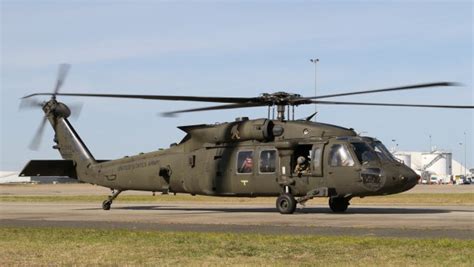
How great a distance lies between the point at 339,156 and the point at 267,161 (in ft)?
10.2

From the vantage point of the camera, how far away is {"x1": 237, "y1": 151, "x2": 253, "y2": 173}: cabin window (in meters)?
29.0

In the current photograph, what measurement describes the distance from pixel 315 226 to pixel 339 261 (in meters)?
8.14

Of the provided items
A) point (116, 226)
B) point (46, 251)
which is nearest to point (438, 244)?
point (46, 251)

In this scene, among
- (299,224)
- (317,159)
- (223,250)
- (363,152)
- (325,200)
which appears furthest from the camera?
(325,200)

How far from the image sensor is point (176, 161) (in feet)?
103

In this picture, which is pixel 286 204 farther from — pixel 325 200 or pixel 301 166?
pixel 325 200

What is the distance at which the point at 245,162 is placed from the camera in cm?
2911

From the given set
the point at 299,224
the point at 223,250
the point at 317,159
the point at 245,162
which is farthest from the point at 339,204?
the point at 223,250

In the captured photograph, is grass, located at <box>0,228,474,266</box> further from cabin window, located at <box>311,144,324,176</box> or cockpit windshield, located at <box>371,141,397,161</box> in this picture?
cockpit windshield, located at <box>371,141,397,161</box>

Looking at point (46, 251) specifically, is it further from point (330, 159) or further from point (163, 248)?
point (330, 159)

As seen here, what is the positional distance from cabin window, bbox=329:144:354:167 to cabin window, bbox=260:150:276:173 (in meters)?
2.48

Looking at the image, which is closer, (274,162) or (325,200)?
(274,162)

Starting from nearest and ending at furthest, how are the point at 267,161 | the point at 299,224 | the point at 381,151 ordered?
1. the point at 299,224
2. the point at 381,151
3. the point at 267,161

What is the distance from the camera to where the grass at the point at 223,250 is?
511 inches
